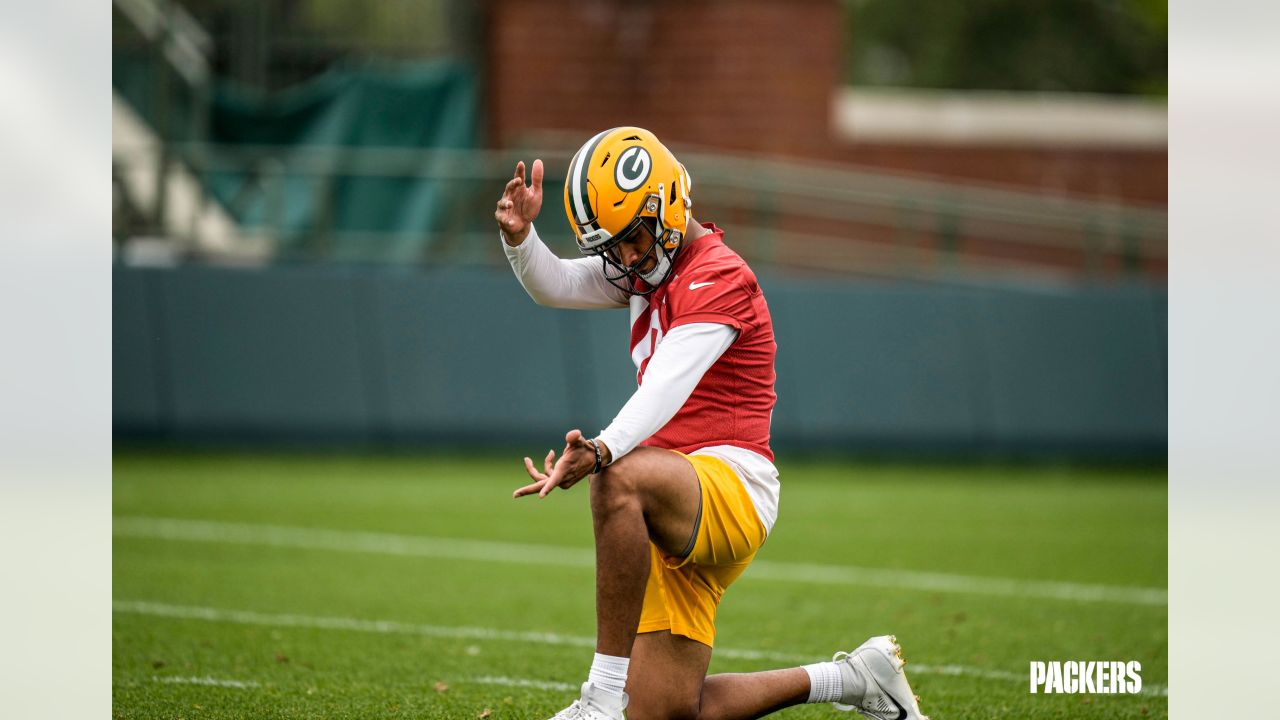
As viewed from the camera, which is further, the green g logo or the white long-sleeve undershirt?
the green g logo

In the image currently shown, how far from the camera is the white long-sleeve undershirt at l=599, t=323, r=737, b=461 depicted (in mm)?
4707

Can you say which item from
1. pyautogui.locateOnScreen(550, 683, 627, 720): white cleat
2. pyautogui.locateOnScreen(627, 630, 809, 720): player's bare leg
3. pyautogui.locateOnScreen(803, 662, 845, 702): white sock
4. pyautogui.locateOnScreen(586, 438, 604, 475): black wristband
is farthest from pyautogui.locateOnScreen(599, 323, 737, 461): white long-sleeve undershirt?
pyautogui.locateOnScreen(803, 662, 845, 702): white sock

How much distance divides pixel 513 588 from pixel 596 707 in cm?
450

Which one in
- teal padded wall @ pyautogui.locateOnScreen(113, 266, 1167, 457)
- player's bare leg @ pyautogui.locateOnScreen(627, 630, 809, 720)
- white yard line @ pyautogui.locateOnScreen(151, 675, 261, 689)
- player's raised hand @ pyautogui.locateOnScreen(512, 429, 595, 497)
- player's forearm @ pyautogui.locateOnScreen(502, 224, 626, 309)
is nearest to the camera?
player's raised hand @ pyautogui.locateOnScreen(512, 429, 595, 497)

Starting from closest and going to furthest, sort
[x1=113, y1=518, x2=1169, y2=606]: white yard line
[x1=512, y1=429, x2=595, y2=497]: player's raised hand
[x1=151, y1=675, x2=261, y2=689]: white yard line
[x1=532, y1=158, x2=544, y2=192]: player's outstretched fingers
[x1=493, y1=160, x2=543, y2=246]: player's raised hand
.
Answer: [x1=512, y1=429, x2=595, y2=497]: player's raised hand < [x1=532, y1=158, x2=544, y2=192]: player's outstretched fingers < [x1=493, y1=160, x2=543, y2=246]: player's raised hand < [x1=151, y1=675, x2=261, y2=689]: white yard line < [x1=113, y1=518, x2=1169, y2=606]: white yard line

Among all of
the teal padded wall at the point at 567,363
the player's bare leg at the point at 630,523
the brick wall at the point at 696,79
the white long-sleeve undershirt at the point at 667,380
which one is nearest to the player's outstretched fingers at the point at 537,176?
the white long-sleeve undershirt at the point at 667,380

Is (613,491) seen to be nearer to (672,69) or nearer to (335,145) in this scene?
(335,145)

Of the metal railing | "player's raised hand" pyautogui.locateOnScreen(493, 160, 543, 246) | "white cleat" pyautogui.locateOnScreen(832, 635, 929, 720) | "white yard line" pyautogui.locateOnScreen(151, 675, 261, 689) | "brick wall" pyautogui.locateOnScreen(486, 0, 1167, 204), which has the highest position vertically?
"brick wall" pyautogui.locateOnScreen(486, 0, 1167, 204)

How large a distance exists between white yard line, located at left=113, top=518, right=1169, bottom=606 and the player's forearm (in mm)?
4218

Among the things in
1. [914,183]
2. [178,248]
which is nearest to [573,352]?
[178,248]

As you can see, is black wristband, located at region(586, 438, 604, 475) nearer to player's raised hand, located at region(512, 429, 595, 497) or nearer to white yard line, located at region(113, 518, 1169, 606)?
player's raised hand, located at region(512, 429, 595, 497)

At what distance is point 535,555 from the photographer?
416 inches
